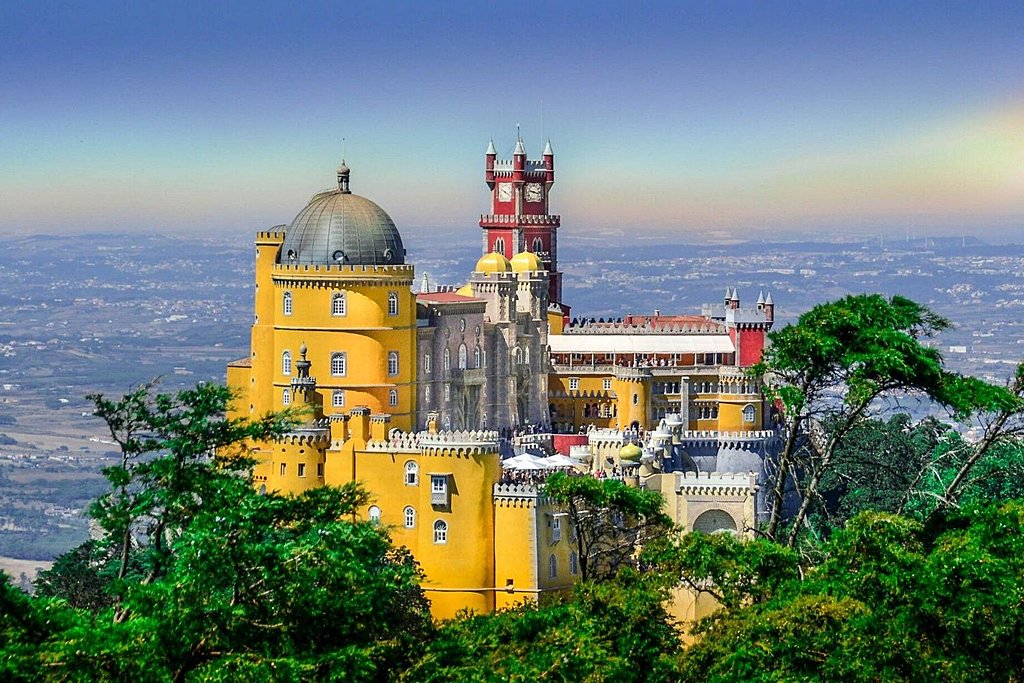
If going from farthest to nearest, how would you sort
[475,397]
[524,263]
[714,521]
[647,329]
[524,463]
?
[647,329] < [524,263] < [475,397] < [524,463] < [714,521]

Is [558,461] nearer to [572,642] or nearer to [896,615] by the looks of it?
[572,642]

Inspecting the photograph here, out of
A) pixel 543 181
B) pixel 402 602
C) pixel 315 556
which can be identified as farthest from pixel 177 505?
Answer: pixel 543 181

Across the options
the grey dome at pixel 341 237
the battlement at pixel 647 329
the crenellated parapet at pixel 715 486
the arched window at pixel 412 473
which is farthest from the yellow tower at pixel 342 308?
the battlement at pixel 647 329

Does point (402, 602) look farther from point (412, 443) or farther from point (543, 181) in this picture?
point (543, 181)

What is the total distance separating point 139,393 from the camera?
190 feet

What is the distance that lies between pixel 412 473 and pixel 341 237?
14298mm

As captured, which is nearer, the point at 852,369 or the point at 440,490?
the point at 852,369

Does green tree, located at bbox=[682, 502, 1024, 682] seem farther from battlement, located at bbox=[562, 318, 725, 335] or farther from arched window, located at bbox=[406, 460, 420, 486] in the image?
battlement, located at bbox=[562, 318, 725, 335]

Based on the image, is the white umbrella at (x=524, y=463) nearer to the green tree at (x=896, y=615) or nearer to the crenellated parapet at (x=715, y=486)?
the crenellated parapet at (x=715, y=486)

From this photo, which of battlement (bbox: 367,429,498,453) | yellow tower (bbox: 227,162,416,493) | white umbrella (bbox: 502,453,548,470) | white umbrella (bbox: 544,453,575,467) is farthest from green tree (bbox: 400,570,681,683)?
yellow tower (bbox: 227,162,416,493)

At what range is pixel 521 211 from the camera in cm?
12900

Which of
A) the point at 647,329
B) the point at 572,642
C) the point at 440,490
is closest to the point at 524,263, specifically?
the point at 647,329

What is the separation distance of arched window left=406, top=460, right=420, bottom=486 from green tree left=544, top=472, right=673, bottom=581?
15.5 ft

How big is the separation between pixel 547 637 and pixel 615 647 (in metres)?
3.19
